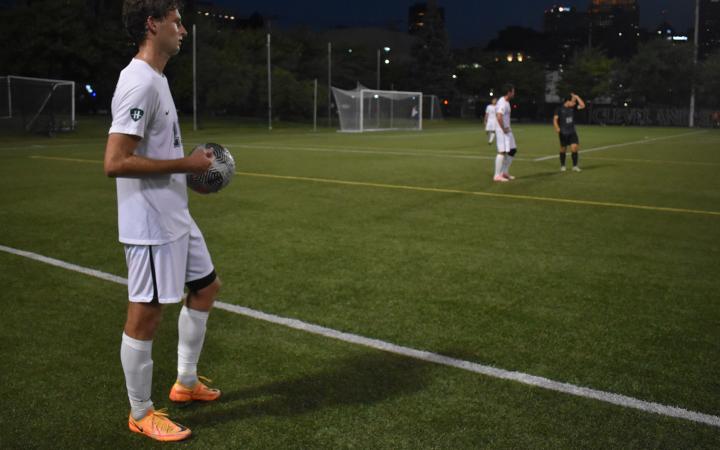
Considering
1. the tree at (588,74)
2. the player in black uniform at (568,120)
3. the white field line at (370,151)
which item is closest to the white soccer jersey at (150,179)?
the player in black uniform at (568,120)

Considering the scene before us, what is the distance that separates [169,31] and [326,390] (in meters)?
2.21

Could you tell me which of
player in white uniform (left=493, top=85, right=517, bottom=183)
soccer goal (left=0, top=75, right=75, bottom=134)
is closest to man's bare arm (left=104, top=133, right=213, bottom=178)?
player in white uniform (left=493, top=85, right=517, bottom=183)

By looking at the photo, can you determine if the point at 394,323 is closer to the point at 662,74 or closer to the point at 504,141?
the point at 504,141

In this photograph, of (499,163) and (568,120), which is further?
(568,120)

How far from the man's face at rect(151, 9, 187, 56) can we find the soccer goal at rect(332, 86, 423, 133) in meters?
41.1

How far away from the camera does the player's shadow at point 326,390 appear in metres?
3.91

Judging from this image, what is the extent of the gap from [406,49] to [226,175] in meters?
121

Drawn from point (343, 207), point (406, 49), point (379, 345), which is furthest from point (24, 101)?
point (406, 49)

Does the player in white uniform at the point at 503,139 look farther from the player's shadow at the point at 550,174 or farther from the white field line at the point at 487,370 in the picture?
the white field line at the point at 487,370

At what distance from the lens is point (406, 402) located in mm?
4035

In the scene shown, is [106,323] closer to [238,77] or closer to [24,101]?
[24,101]

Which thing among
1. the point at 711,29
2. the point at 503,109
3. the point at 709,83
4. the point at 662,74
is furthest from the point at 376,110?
the point at 711,29

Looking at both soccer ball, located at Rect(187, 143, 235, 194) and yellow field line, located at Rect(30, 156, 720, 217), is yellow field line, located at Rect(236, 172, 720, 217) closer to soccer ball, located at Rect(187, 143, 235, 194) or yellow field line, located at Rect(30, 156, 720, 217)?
yellow field line, located at Rect(30, 156, 720, 217)

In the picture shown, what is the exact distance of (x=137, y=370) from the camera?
342 cm
